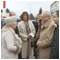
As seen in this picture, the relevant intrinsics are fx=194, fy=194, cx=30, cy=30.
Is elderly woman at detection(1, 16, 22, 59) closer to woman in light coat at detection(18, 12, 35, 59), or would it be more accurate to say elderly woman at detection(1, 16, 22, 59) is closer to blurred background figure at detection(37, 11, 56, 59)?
blurred background figure at detection(37, 11, 56, 59)

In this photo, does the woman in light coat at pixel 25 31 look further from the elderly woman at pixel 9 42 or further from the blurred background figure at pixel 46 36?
the elderly woman at pixel 9 42

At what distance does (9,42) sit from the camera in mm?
3400

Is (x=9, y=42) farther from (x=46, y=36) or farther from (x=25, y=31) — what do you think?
(x=25, y=31)

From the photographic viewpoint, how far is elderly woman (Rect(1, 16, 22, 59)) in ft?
11.2

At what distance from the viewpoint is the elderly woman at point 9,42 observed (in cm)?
341

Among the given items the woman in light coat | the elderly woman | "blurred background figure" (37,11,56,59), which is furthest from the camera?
the woman in light coat

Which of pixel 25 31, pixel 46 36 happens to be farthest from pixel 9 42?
pixel 25 31

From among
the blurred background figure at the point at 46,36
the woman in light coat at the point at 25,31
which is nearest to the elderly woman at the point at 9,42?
the blurred background figure at the point at 46,36

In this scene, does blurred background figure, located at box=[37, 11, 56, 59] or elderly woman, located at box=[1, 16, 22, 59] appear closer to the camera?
elderly woman, located at box=[1, 16, 22, 59]

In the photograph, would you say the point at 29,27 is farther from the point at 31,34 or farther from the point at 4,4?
the point at 4,4

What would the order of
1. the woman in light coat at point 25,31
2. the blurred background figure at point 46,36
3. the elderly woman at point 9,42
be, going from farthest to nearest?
the woman in light coat at point 25,31 < the blurred background figure at point 46,36 < the elderly woman at point 9,42

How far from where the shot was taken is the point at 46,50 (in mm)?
3729

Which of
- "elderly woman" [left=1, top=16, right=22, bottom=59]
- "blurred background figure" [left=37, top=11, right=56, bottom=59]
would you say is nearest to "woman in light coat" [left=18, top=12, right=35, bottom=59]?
"blurred background figure" [left=37, top=11, right=56, bottom=59]

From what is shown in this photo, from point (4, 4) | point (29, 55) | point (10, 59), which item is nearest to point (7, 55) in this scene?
point (10, 59)
